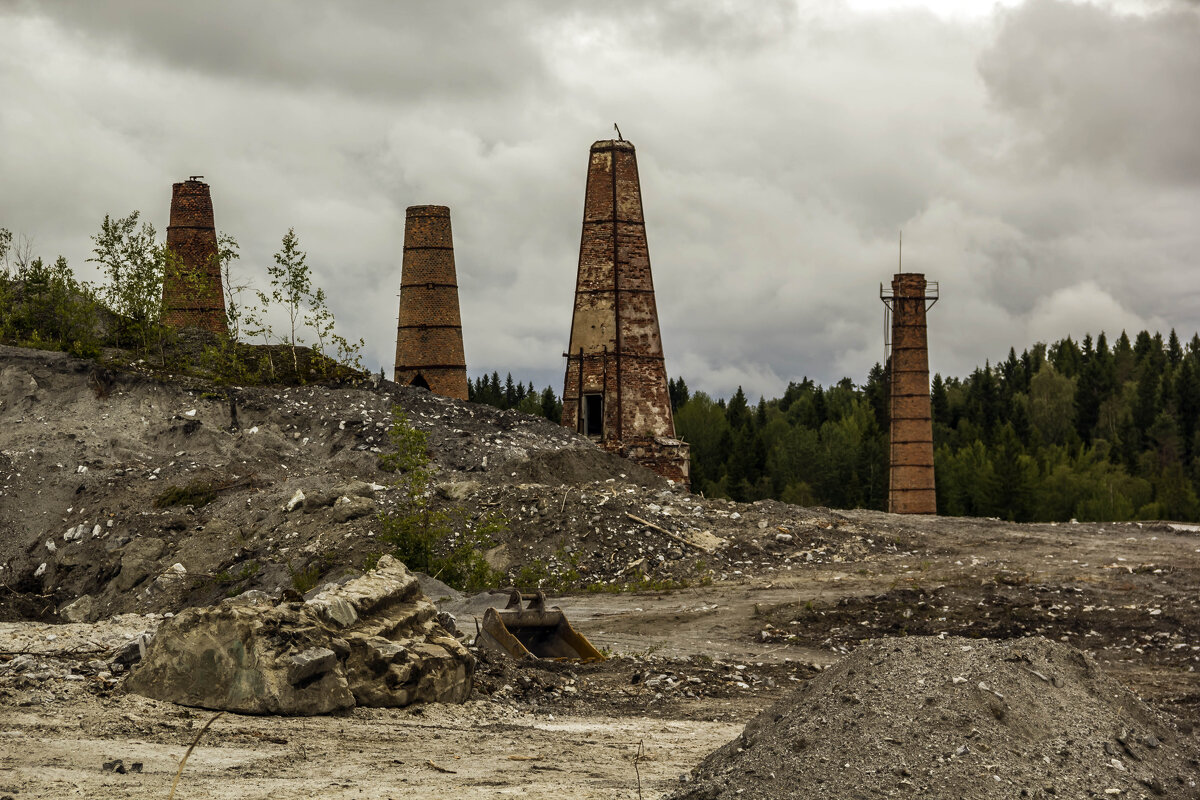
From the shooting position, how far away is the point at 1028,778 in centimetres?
586

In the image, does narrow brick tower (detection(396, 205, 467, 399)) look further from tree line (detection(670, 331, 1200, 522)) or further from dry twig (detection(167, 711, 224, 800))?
tree line (detection(670, 331, 1200, 522))

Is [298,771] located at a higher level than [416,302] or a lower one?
lower

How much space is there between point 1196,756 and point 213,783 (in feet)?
16.7

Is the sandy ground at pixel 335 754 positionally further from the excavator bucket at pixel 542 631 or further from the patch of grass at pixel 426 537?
the patch of grass at pixel 426 537

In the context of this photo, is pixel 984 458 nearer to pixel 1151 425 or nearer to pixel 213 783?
pixel 1151 425

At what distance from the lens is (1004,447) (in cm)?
5956

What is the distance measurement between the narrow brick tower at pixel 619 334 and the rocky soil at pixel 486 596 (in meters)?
1.35

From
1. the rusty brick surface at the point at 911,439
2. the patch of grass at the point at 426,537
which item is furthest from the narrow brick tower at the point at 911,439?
the patch of grass at the point at 426,537

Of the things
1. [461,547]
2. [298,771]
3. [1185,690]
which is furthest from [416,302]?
[298,771]

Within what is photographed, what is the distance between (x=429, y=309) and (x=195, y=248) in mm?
6239

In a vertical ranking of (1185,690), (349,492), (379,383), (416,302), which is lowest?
(1185,690)

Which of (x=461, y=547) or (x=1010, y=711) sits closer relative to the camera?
(x=1010, y=711)

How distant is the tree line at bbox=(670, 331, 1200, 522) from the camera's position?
5709 cm

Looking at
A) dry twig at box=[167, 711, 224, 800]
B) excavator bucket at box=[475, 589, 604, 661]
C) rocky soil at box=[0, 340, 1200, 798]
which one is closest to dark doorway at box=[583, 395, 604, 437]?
rocky soil at box=[0, 340, 1200, 798]
